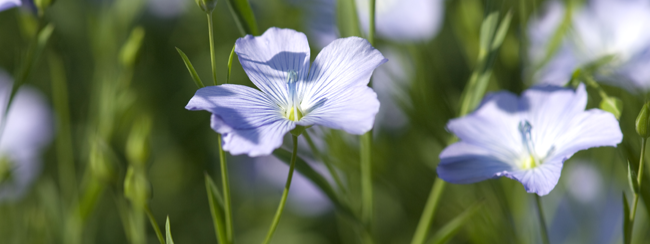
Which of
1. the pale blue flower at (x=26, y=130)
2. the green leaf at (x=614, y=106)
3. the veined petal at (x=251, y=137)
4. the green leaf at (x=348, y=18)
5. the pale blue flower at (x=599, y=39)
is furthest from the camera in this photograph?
the pale blue flower at (x=26, y=130)

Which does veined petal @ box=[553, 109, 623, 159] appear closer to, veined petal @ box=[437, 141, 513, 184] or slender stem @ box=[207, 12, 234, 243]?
veined petal @ box=[437, 141, 513, 184]

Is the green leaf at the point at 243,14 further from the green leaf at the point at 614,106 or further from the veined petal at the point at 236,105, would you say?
the green leaf at the point at 614,106

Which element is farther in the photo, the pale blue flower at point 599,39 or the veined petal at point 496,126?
the pale blue flower at point 599,39

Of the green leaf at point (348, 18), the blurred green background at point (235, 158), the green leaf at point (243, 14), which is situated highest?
the green leaf at point (243, 14)

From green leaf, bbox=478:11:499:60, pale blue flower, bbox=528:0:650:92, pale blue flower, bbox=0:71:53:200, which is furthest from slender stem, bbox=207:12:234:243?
pale blue flower, bbox=0:71:53:200

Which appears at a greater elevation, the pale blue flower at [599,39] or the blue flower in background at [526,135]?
the blue flower in background at [526,135]

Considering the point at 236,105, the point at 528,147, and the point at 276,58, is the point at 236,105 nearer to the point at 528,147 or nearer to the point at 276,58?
the point at 276,58

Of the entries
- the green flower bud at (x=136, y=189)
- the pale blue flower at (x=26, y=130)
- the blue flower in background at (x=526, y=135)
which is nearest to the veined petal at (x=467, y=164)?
the blue flower in background at (x=526, y=135)

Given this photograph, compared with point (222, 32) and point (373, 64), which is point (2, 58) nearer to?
point (222, 32)

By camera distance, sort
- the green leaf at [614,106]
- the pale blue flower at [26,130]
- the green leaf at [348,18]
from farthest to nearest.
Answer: the pale blue flower at [26,130] < the green leaf at [348,18] < the green leaf at [614,106]
